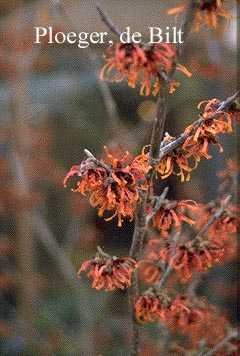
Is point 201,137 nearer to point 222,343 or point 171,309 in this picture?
point 171,309

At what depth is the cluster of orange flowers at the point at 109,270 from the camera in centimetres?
154

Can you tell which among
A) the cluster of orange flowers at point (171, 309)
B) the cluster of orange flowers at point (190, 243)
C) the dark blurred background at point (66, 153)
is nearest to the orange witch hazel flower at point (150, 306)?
the cluster of orange flowers at point (171, 309)

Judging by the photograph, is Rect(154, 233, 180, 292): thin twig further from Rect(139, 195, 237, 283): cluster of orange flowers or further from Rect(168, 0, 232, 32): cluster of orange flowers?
Rect(168, 0, 232, 32): cluster of orange flowers

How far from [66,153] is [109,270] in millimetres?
5309

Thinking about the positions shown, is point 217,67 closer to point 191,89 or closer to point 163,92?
point 191,89

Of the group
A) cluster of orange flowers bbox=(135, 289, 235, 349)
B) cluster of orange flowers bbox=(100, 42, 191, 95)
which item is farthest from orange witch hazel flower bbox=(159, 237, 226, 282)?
A: cluster of orange flowers bbox=(100, 42, 191, 95)

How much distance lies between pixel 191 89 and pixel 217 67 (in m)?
2.01

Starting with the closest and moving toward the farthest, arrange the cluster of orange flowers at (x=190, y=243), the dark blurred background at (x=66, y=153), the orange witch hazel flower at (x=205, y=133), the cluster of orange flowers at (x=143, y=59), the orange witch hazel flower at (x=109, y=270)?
the cluster of orange flowers at (x=143, y=59) → the orange witch hazel flower at (x=205, y=133) → the orange witch hazel flower at (x=109, y=270) → the cluster of orange flowers at (x=190, y=243) → the dark blurred background at (x=66, y=153)

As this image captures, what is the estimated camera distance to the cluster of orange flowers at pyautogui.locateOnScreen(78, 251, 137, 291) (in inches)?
60.8

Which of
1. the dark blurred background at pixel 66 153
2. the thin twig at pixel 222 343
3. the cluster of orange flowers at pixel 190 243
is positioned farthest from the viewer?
the dark blurred background at pixel 66 153

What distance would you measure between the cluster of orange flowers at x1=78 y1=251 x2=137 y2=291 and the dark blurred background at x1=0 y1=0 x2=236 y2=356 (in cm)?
130

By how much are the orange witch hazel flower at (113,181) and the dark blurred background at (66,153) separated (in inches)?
52.8

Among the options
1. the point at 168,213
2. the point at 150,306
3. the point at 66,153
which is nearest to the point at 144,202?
the point at 168,213

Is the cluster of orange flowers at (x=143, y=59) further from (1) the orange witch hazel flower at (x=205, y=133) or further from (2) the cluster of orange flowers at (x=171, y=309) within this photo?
(2) the cluster of orange flowers at (x=171, y=309)
